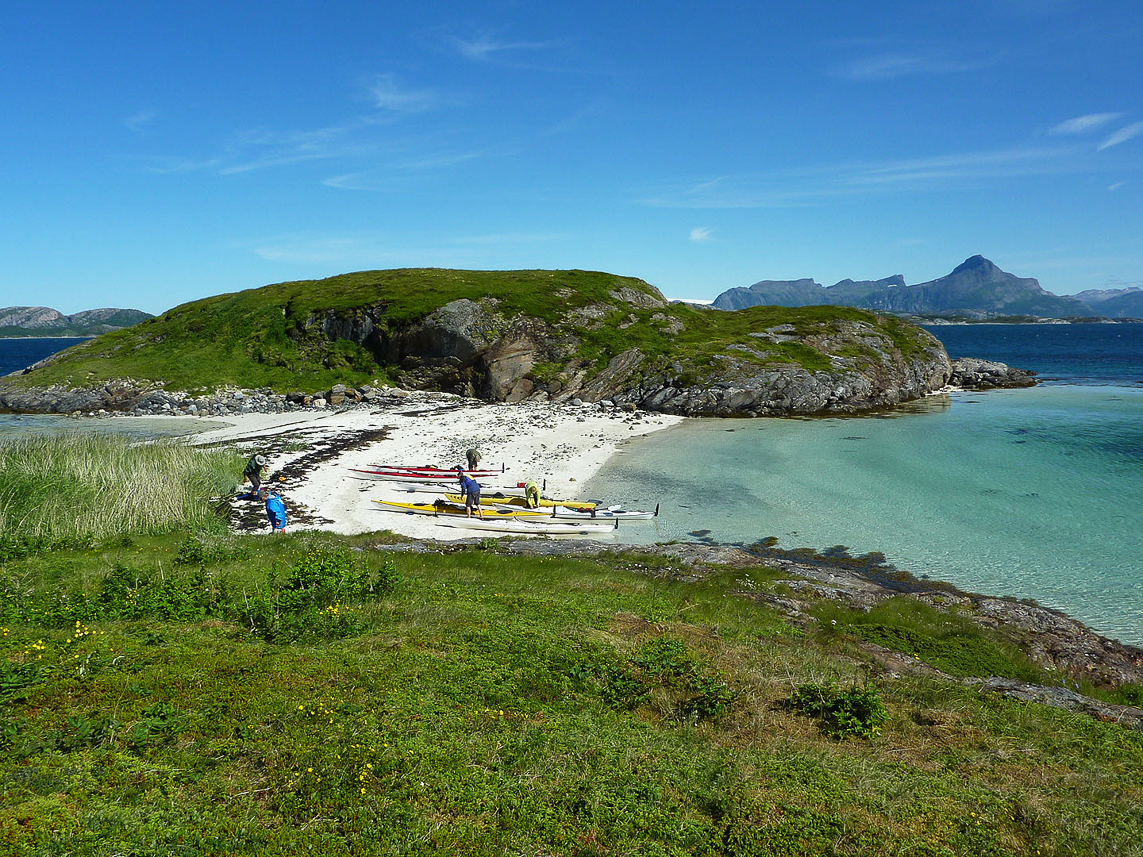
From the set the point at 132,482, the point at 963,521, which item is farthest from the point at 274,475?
the point at 963,521

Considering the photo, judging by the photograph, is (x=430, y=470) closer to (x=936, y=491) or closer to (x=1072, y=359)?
(x=936, y=491)

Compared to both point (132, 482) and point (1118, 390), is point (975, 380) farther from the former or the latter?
point (132, 482)

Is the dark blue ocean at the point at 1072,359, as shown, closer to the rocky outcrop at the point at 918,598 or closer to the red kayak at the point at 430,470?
the rocky outcrop at the point at 918,598

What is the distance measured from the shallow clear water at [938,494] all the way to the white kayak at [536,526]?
1.66 metres

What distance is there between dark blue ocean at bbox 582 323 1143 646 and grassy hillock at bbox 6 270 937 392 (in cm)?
2076

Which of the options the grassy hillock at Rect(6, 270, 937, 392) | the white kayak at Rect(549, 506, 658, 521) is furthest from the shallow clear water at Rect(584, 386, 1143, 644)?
the grassy hillock at Rect(6, 270, 937, 392)

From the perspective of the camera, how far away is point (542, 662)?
41.3ft

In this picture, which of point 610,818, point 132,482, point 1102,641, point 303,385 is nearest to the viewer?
point 610,818

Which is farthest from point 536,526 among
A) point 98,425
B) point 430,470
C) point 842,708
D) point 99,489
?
point 98,425

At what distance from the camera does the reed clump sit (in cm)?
2198

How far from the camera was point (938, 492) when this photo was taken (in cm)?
3547

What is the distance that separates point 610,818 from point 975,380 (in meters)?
101

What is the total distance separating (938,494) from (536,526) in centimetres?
2389

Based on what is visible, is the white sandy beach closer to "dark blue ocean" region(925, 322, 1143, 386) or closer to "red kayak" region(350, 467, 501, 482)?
"red kayak" region(350, 467, 501, 482)
